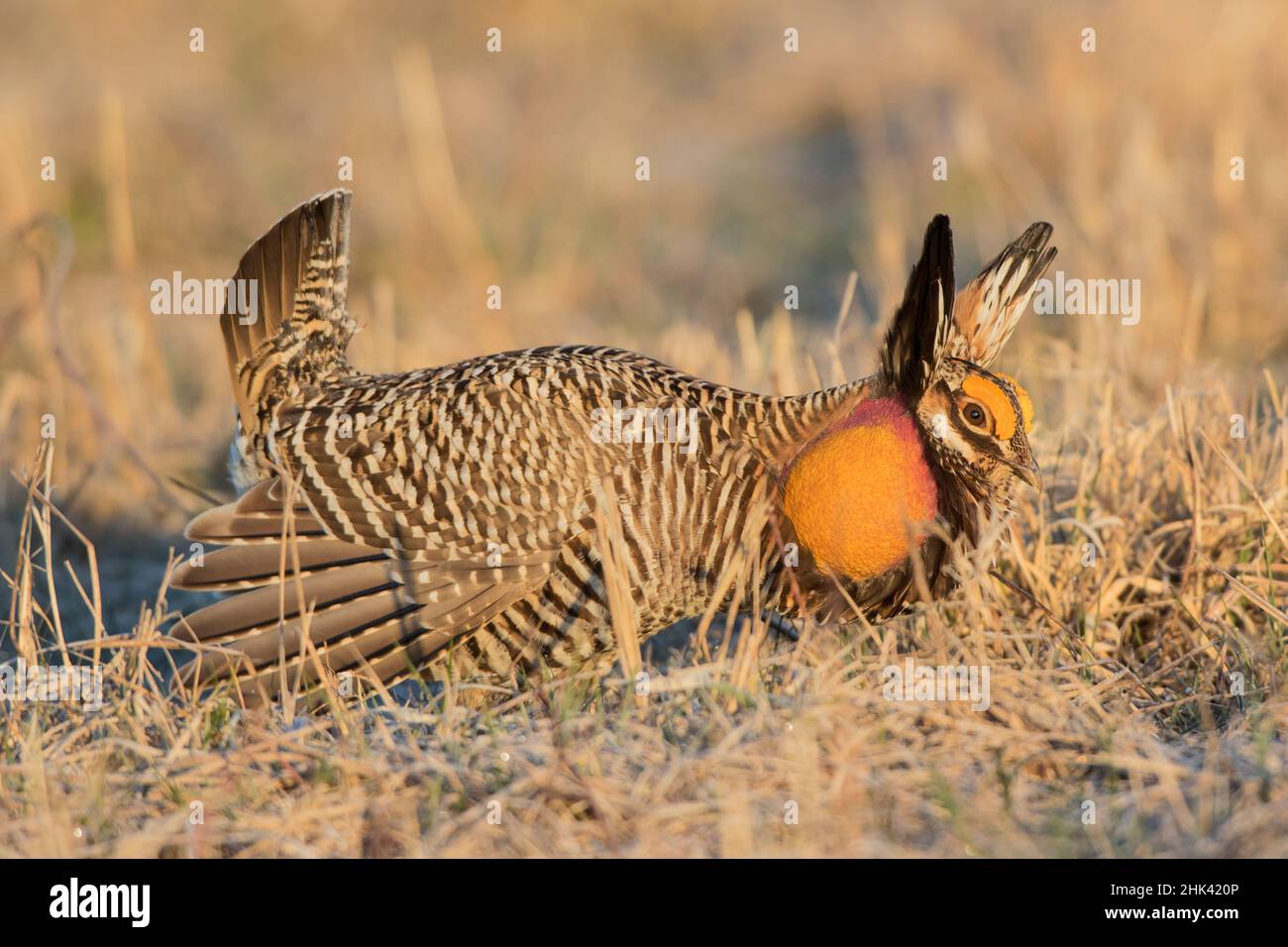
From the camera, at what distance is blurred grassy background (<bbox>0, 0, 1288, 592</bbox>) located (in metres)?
6.07

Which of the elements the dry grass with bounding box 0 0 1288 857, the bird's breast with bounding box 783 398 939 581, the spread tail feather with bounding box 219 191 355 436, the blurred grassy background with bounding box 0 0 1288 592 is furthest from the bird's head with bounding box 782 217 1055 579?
the spread tail feather with bounding box 219 191 355 436

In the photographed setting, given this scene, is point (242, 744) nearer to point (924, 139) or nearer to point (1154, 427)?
point (1154, 427)

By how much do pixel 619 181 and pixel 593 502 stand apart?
23.2 feet

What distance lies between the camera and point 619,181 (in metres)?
10.3

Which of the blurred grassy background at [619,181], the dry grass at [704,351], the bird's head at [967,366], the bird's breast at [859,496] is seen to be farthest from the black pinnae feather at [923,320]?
the blurred grassy background at [619,181]

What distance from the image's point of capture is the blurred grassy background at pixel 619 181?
607 cm

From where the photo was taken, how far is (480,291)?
7.59 meters

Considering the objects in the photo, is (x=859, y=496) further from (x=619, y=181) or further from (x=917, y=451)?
(x=619, y=181)

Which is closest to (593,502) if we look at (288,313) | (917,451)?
(917,451)

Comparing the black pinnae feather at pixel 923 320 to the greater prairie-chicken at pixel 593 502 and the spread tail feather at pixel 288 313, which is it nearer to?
the greater prairie-chicken at pixel 593 502

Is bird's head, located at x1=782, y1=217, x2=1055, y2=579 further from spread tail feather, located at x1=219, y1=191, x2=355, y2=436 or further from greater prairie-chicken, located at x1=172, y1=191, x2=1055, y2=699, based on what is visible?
spread tail feather, located at x1=219, y1=191, x2=355, y2=436

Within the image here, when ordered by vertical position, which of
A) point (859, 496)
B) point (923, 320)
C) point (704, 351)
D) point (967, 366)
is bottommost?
point (859, 496)

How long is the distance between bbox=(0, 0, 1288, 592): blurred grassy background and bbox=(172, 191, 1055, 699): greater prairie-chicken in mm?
777

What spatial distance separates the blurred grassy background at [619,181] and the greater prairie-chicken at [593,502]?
78 cm
